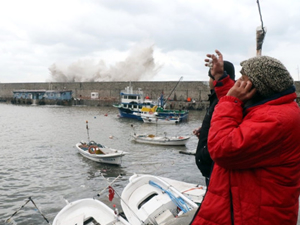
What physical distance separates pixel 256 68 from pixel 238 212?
90cm

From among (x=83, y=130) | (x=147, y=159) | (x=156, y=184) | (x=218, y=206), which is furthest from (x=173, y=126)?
(x=218, y=206)

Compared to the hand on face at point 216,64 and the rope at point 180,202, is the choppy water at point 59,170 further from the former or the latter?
the hand on face at point 216,64

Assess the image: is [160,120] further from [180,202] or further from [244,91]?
[244,91]

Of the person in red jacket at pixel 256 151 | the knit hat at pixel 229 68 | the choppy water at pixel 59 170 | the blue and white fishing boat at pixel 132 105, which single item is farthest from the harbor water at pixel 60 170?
the blue and white fishing boat at pixel 132 105

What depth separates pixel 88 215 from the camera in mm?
6211

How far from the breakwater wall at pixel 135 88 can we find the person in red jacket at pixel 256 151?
47.3 meters

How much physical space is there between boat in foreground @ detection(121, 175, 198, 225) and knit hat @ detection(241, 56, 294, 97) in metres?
4.26

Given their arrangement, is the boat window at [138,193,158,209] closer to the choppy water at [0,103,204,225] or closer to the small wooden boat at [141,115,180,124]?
the choppy water at [0,103,204,225]

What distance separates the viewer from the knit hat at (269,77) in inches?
70.9

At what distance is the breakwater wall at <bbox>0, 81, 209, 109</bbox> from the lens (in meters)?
55.7

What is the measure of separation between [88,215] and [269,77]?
5.44 m

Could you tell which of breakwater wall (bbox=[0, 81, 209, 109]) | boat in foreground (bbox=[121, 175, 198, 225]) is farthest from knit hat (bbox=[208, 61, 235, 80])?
breakwater wall (bbox=[0, 81, 209, 109])

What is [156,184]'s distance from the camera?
22.4 ft

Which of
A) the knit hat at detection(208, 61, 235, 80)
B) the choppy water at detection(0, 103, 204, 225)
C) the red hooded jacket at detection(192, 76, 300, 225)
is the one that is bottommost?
the choppy water at detection(0, 103, 204, 225)
